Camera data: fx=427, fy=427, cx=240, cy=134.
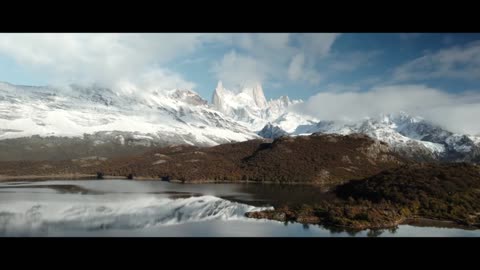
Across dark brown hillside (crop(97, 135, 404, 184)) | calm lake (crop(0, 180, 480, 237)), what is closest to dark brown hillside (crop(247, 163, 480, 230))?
calm lake (crop(0, 180, 480, 237))

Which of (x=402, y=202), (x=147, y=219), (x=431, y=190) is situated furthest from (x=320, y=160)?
(x=147, y=219)

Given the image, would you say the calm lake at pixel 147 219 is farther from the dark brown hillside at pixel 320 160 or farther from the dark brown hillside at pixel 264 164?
the dark brown hillside at pixel 264 164

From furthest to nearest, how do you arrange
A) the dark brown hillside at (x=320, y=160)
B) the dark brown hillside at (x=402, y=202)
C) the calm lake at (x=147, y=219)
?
the dark brown hillside at (x=320, y=160) < the dark brown hillside at (x=402, y=202) < the calm lake at (x=147, y=219)

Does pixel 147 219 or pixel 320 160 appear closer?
pixel 147 219

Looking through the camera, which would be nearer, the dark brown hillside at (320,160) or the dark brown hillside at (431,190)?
the dark brown hillside at (431,190)

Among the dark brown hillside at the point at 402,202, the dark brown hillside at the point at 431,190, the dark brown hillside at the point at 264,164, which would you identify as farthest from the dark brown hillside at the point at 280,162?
the dark brown hillside at the point at 402,202

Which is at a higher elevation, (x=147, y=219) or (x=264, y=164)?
(x=264, y=164)

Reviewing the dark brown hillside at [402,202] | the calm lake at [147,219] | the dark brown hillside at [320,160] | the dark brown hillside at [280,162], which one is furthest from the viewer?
the dark brown hillside at [280,162]

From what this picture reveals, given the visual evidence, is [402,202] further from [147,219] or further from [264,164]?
[264,164]

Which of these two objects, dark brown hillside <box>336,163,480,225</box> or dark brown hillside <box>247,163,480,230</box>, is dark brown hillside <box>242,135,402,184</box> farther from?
dark brown hillside <box>247,163,480,230</box>
